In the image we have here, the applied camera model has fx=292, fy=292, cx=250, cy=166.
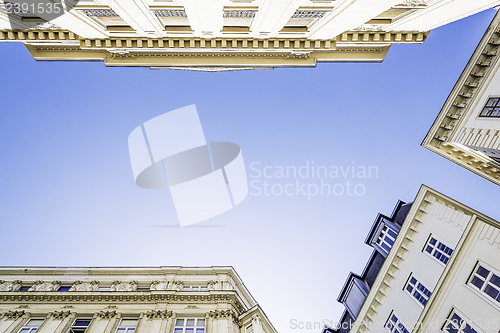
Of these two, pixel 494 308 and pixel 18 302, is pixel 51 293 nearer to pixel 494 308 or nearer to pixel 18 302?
pixel 18 302

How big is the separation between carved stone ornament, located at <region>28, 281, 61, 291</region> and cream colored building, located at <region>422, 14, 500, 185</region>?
3599 cm

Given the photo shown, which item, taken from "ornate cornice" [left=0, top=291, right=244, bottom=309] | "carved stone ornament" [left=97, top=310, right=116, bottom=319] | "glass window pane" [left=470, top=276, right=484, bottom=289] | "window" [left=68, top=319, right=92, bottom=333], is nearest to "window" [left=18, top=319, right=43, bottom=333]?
"ornate cornice" [left=0, top=291, right=244, bottom=309]

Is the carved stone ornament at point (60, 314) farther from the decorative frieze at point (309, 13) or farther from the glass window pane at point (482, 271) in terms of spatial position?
the glass window pane at point (482, 271)

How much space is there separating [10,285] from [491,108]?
4141 cm

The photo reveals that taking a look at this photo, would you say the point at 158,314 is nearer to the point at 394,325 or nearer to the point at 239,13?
the point at 394,325

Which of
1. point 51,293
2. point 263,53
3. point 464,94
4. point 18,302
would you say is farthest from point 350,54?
point 18,302

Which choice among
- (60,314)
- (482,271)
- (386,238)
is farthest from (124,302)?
(482,271)

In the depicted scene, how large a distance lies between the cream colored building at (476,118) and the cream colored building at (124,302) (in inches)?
848

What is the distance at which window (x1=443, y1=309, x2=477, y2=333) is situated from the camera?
1577 centimetres

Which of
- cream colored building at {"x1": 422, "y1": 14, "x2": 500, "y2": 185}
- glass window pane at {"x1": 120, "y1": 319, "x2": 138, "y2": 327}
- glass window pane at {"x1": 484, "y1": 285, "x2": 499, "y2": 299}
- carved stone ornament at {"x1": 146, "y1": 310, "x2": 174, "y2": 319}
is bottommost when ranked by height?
glass window pane at {"x1": 120, "y1": 319, "x2": 138, "y2": 327}

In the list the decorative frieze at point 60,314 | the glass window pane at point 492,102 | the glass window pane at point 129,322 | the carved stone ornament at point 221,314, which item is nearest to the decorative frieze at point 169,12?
the carved stone ornament at point 221,314

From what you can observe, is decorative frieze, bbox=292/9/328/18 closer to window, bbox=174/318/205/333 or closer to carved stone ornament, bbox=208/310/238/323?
carved stone ornament, bbox=208/310/238/323

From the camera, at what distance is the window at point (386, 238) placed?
84.5 ft

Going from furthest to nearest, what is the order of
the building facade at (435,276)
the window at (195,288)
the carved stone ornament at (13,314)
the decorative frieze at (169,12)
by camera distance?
the window at (195,288) < the carved stone ornament at (13,314) < the decorative frieze at (169,12) < the building facade at (435,276)
